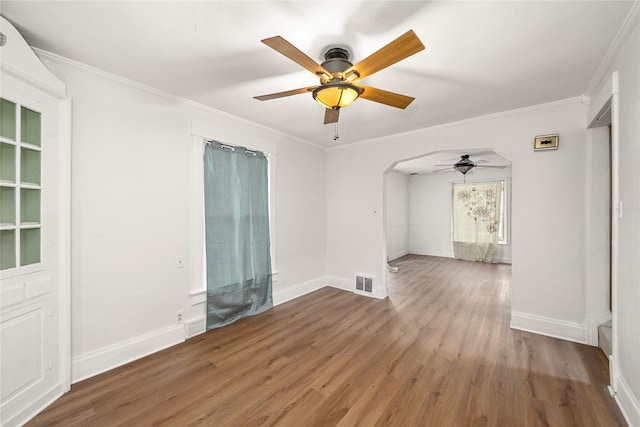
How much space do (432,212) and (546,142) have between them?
17.1 ft

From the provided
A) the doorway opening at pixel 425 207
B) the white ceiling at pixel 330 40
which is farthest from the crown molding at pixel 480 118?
the doorway opening at pixel 425 207

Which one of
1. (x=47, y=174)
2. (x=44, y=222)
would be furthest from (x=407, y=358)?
(x=47, y=174)

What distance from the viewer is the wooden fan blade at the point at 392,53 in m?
1.34

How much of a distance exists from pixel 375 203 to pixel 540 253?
7.18 feet

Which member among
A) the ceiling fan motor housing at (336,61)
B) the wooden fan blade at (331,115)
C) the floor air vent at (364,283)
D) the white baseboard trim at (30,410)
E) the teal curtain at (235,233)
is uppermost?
the ceiling fan motor housing at (336,61)

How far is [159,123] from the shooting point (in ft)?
8.65

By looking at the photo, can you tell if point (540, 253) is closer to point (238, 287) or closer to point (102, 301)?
point (238, 287)

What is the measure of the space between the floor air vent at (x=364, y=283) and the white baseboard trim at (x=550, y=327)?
1891mm

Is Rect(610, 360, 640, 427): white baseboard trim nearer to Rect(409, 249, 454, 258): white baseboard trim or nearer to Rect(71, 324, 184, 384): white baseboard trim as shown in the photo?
Rect(71, 324, 184, 384): white baseboard trim

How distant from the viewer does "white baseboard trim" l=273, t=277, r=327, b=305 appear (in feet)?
12.8

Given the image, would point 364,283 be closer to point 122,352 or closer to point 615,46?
point 122,352

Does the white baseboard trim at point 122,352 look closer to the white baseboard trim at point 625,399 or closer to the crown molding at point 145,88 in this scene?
the crown molding at point 145,88

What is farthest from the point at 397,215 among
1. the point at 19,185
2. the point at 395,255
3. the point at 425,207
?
the point at 19,185

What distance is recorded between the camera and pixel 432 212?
26.1 feet
